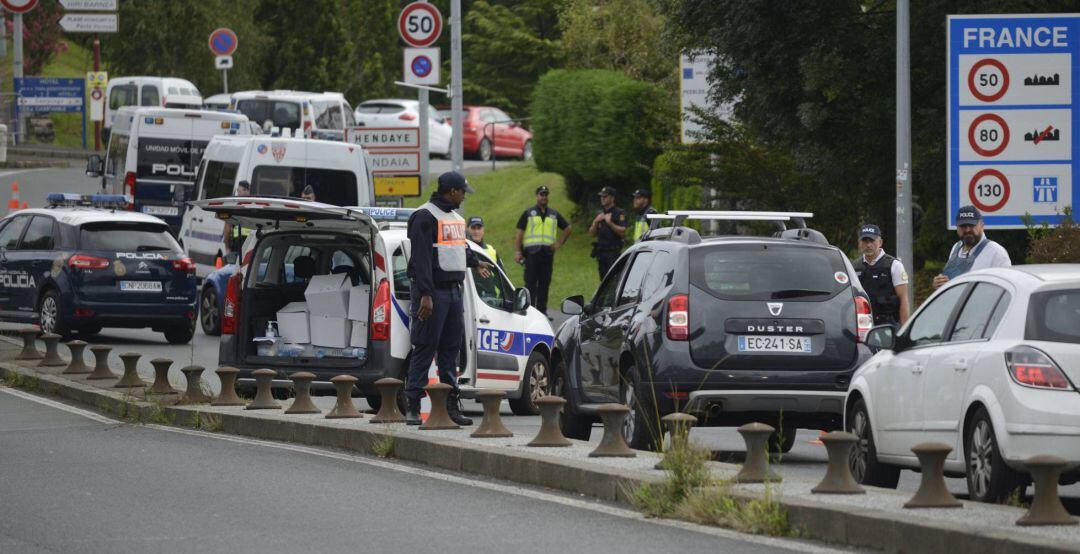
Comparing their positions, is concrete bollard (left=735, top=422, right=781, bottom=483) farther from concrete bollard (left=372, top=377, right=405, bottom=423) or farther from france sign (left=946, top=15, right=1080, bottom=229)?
france sign (left=946, top=15, right=1080, bottom=229)

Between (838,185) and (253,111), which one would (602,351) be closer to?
(838,185)

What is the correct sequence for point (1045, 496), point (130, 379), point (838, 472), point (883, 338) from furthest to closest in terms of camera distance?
point (130, 379), point (883, 338), point (838, 472), point (1045, 496)

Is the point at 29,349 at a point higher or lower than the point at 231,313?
lower

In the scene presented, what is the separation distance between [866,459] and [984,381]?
1.89m

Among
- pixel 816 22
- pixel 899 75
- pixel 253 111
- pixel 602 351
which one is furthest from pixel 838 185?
pixel 253 111

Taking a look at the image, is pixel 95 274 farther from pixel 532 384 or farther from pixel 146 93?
pixel 146 93

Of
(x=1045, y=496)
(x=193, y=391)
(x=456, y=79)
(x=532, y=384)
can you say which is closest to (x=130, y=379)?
(x=193, y=391)

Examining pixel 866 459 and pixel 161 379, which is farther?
pixel 161 379

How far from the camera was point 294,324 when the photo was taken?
16188mm

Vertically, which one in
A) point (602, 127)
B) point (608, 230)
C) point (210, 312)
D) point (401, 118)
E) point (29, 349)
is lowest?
point (29, 349)

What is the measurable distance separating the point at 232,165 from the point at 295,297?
11751mm

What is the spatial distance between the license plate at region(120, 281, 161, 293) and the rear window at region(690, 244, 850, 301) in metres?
11.8

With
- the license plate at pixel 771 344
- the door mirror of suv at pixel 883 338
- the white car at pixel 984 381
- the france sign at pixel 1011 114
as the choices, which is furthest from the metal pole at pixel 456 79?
the white car at pixel 984 381

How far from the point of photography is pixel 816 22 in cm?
2400
